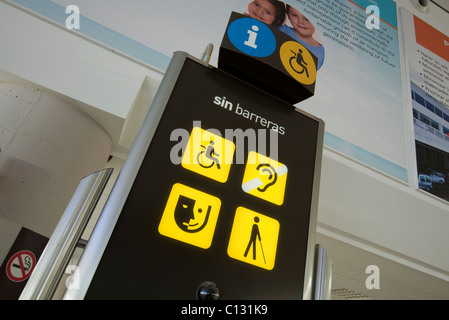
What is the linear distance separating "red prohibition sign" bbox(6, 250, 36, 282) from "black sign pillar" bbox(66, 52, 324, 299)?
970 millimetres

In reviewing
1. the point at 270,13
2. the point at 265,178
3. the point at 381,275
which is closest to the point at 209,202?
the point at 265,178

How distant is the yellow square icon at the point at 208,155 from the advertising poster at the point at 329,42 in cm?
108

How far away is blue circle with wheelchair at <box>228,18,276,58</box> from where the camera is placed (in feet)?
2.91

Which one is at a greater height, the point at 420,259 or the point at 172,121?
the point at 420,259

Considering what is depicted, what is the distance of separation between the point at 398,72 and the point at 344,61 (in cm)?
70

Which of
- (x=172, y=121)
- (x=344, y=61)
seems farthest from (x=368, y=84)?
(x=172, y=121)

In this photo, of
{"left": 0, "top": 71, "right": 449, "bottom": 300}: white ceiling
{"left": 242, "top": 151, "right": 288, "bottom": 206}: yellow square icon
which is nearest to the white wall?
{"left": 0, "top": 71, "right": 449, "bottom": 300}: white ceiling

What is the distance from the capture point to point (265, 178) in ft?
2.72

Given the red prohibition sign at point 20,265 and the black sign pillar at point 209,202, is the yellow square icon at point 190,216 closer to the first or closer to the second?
the black sign pillar at point 209,202

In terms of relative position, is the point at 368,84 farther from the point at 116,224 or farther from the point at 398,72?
the point at 116,224

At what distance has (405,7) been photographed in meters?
3.78

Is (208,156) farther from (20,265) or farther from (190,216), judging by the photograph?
(20,265)

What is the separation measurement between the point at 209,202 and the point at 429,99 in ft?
10.7

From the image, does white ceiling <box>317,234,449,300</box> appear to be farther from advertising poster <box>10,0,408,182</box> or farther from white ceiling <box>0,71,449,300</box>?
advertising poster <box>10,0,408,182</box>
